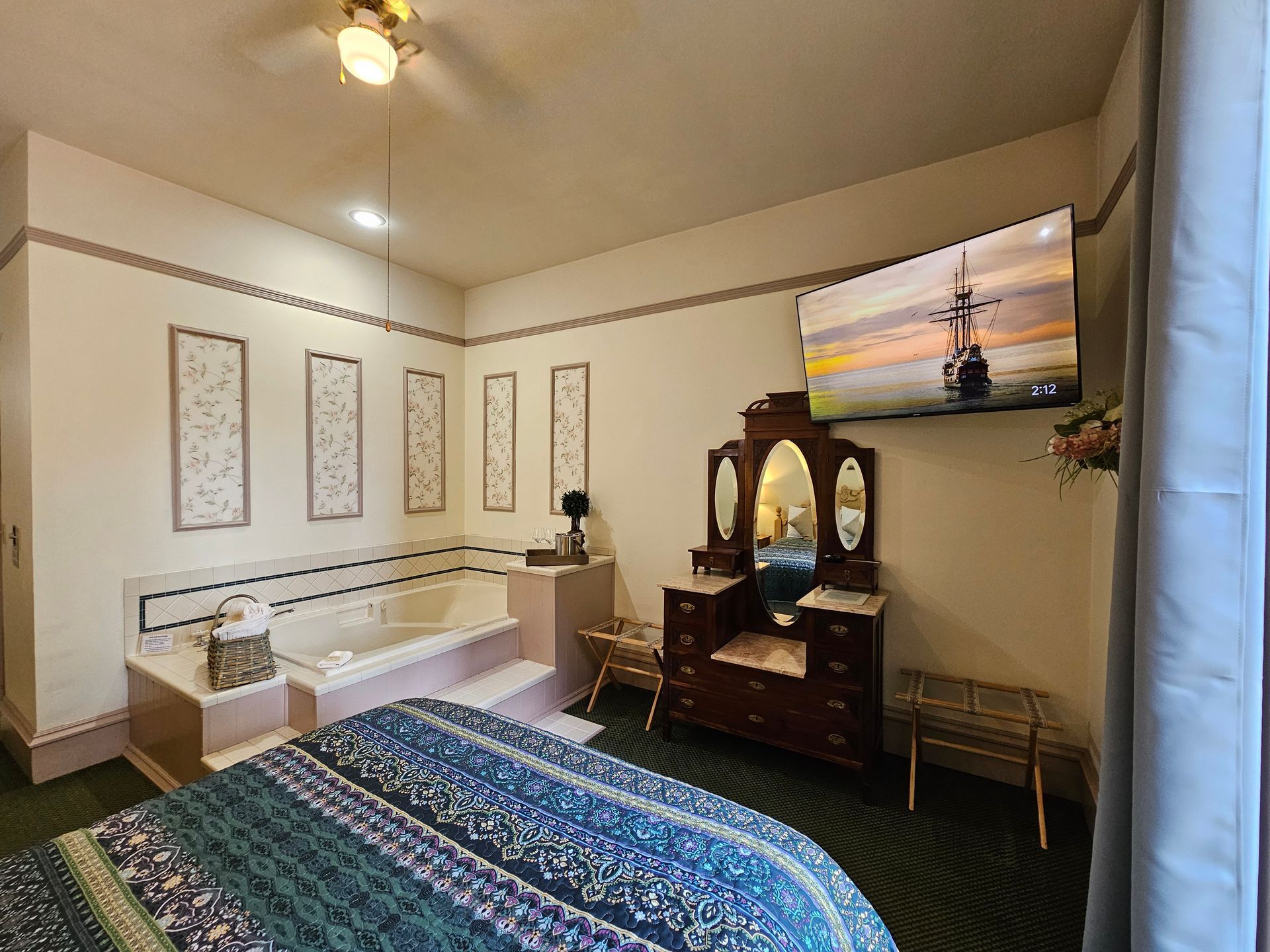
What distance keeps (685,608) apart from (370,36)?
104 inches

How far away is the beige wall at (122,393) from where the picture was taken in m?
2.44

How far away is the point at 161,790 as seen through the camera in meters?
2.40

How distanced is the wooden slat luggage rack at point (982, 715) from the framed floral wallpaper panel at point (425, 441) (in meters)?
3.46

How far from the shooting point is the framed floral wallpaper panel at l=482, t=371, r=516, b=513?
4.13 metres

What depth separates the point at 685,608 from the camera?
2.77 meters

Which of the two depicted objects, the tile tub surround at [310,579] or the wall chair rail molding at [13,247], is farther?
the tile tub surround at [310,579]

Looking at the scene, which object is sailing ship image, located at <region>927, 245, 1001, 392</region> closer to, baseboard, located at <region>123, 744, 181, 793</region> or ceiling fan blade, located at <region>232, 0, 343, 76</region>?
ceiling fan blade, located at <region>232, 0, 343, 76</region>

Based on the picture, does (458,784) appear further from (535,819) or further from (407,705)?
(407,705)

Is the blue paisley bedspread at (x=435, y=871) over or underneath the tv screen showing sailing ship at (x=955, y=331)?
underneath

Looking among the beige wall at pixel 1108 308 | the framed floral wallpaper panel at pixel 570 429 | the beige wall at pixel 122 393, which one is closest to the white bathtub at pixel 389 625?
the beige wall at pixel 122 393

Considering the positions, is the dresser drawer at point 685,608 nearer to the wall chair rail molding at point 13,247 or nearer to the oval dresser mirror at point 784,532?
the oval dresser mirror at point 784,532

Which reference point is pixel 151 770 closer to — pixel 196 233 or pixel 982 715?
pixel 196 233

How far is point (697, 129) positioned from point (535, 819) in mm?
2614

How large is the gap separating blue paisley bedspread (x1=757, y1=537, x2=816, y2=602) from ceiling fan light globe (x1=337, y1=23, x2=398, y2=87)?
2.70 meters
